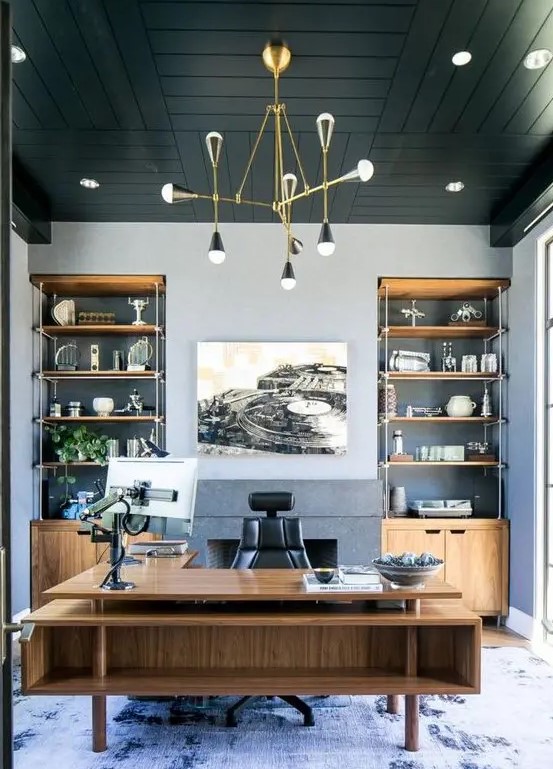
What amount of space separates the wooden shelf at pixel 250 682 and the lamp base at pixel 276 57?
9.37 feet

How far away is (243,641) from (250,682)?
25 centimetres

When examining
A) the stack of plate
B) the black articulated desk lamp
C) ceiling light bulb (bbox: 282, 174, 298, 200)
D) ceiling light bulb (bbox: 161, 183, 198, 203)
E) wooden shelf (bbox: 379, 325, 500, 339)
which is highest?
ceiling light bulb (bbox: 282, 174, 298, 200)

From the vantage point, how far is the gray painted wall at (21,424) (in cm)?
498

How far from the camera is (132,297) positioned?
229 inches

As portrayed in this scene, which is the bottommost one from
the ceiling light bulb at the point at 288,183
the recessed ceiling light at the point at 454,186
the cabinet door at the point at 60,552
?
the cabinet door at the point at 60,552

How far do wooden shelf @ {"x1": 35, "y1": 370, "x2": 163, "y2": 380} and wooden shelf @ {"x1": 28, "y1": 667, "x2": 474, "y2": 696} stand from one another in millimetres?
2750

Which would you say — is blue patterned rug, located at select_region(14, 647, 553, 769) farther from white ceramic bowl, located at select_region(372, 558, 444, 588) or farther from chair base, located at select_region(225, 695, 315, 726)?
white ceramic bowl, located at select_region(372, 558, 444, 588)

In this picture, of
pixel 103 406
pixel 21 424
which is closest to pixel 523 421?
pixel 103 406

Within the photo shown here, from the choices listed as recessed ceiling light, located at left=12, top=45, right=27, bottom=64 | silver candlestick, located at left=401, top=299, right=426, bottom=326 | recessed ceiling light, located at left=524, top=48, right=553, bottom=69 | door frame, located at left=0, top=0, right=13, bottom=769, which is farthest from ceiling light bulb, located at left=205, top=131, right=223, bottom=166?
silver candlestick, located at left=401, top=299, right=426, bottom=326

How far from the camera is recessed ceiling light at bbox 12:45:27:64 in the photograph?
10.2 ft

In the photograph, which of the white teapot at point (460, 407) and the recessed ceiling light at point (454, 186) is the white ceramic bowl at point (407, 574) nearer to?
the white teapot at point (460, 407)

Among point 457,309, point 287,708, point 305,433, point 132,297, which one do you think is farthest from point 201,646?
point 457,309

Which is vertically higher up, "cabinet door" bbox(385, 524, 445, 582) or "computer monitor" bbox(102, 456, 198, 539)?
Answer: "computer monitor" bbox(102, 456, 198, 539)

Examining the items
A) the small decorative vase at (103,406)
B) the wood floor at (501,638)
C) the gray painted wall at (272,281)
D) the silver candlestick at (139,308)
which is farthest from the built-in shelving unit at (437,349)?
the small decorative vase at (103,406)
